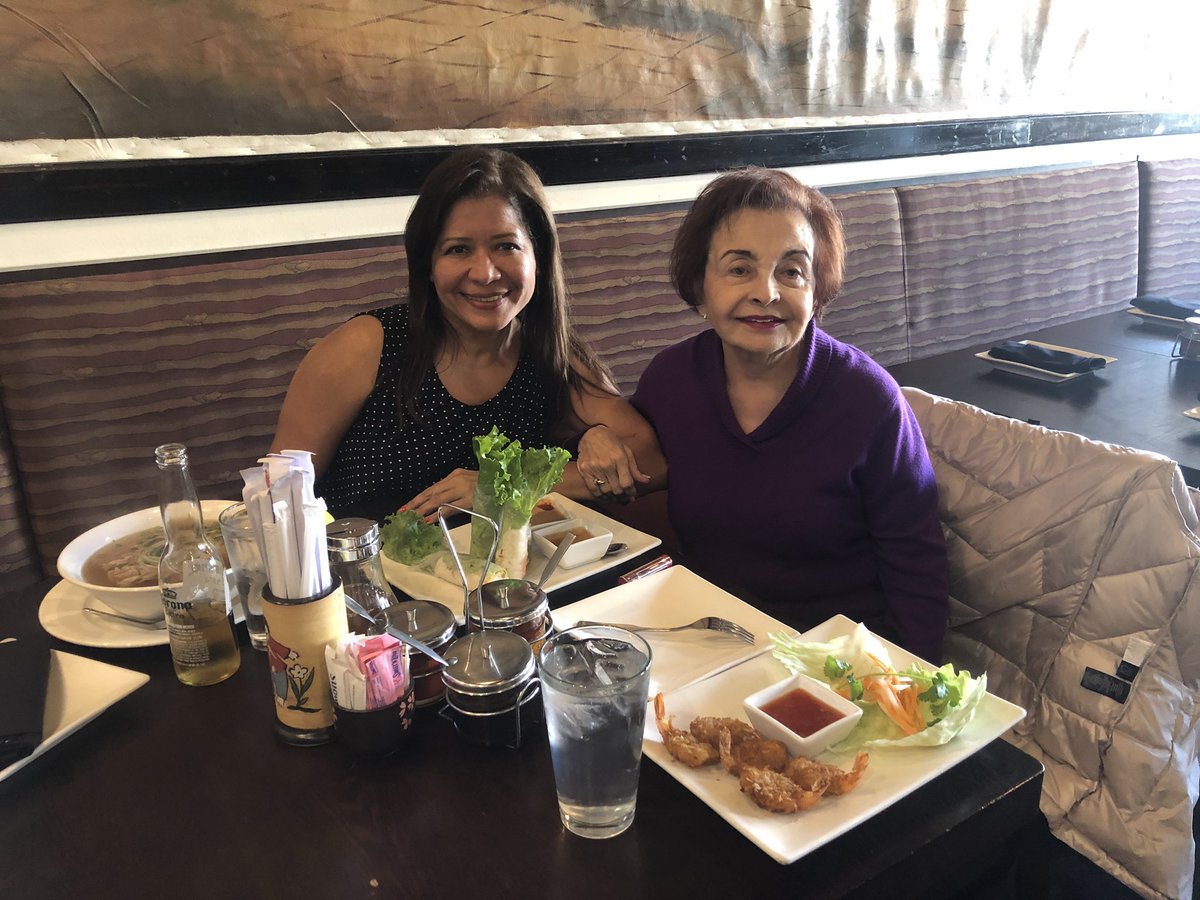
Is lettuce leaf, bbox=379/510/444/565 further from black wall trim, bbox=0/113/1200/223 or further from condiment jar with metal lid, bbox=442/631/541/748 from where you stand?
black wall trim, bbox=0/113/1200/223

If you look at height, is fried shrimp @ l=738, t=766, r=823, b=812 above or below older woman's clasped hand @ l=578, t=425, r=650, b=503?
below

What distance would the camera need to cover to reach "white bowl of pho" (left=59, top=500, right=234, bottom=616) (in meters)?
1.08

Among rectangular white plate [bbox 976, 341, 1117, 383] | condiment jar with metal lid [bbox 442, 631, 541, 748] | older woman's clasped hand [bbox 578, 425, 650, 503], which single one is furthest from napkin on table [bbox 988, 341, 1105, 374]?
condiment jar with metal lid [bbox 442, 631, 541, 748]

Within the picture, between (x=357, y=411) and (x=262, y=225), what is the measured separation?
0.63 meters

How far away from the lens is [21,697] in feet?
3.13

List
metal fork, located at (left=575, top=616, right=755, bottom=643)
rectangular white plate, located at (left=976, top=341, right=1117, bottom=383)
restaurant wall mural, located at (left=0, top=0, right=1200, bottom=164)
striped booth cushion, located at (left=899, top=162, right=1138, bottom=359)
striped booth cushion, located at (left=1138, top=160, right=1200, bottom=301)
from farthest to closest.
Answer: striped booth cushion, located at (left=1138, top=160, right=1200, bottom=301) → striped booth cushion, located at (left=899, top=162, right=1138, bottom=359) → rectangular white plate, located at (left=976, top=341, right=1117, bottom=383) → restaurant wall mural, located at (left=0, top=0, right=1200, bottom=164) → metal fork, located at (left=575, top=616, right=755, bottom=643)

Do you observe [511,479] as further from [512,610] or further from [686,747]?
[686,747]

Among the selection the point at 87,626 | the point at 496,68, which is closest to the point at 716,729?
the point at 87,626

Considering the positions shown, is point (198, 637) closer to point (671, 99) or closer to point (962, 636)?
point (962, 636)

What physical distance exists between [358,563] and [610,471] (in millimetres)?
626

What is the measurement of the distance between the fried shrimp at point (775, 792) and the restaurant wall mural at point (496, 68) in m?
1.85

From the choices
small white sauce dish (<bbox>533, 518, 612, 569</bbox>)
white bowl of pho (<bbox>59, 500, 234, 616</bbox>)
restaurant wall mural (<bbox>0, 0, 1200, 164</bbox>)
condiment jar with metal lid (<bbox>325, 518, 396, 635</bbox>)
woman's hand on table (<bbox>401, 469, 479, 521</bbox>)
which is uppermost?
restaurant wall mural (<bbox>0, 0, 1200, 164</bbox>)

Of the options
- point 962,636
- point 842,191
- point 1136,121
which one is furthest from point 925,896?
point 1136,121

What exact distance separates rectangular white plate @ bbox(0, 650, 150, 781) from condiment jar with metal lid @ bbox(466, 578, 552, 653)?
1.25ft
